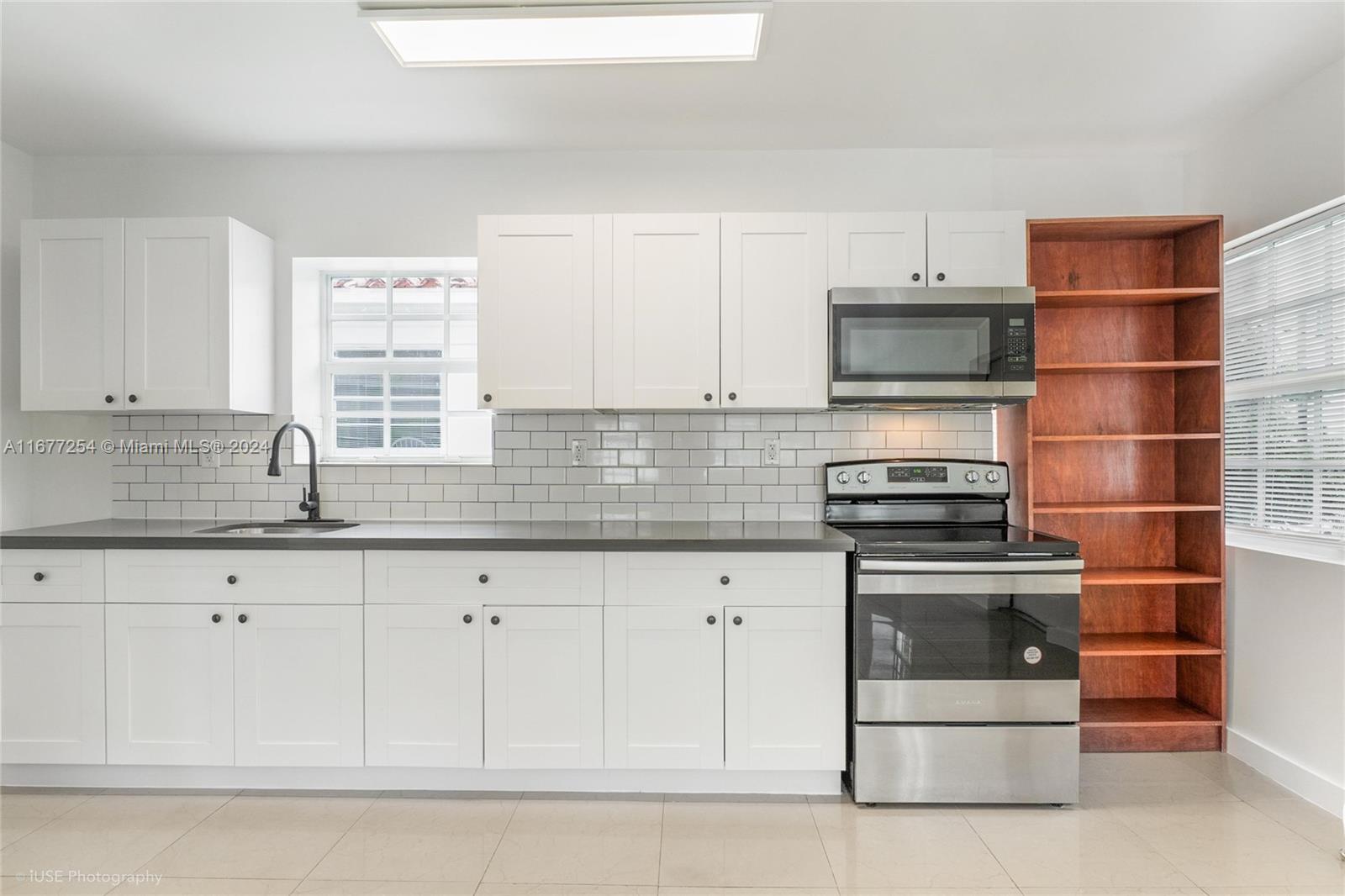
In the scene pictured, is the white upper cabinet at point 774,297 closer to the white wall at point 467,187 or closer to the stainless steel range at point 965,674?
the white wall at point 467,187

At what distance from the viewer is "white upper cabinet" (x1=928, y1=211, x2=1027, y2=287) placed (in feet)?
9.64

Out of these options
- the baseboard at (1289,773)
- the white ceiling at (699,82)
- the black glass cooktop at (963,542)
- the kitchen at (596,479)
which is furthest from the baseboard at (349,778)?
the white ceiling at (699,82)

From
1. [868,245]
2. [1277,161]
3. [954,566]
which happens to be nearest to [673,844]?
[954,566]

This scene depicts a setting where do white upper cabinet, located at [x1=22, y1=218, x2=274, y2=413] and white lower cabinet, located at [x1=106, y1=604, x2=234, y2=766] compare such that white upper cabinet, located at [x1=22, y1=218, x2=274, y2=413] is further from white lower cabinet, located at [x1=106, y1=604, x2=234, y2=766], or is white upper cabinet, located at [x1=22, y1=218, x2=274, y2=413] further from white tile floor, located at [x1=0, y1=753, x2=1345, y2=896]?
white tile floor, located at [x1=0, y1=753, x2=1345, y2=896]

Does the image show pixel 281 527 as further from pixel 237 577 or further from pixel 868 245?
pixel 868 245

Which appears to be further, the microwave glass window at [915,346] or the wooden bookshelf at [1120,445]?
the wooden bookshelf at [1120,445]

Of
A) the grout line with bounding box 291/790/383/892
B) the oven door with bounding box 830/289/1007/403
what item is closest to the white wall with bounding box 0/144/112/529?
the grout line with bounding box 291/790/383/892

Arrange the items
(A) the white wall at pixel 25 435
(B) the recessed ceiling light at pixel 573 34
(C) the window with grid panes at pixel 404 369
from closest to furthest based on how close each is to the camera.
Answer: (B) the recessed ceiling light at pixel 573 34, (A) the white wall at pixel 25 435, (C) the window with grid panes at pixel 404 369

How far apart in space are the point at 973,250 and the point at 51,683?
146 inches

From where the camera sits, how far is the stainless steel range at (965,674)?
2541 millimetres

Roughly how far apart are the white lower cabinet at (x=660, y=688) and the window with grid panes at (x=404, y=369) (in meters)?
1.32

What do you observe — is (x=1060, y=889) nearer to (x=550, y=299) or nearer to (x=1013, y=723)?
(x=1013, y=723)

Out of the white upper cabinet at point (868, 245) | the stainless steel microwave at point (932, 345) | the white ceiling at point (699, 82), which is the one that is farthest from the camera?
the white upper cabinet at point (868, 245)

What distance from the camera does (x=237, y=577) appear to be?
103 inches
